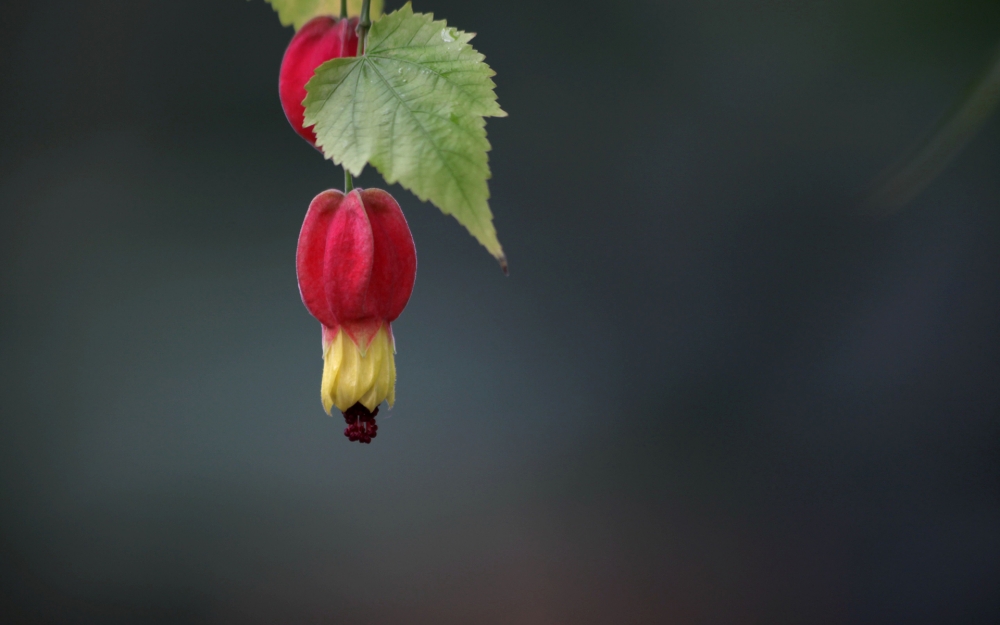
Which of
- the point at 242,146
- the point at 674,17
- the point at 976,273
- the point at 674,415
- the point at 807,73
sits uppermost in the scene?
the point at 674,17

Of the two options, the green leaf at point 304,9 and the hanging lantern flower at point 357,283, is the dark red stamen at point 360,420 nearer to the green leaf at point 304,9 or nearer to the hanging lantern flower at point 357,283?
the hanging lantern flower at point 357,283

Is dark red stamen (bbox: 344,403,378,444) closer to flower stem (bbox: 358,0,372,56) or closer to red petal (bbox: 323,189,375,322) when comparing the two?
red petal (bbox: 323,189,375,322)

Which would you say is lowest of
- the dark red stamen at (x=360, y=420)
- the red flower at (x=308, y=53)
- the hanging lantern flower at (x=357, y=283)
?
the dark red stamen at (x=360, y=420)

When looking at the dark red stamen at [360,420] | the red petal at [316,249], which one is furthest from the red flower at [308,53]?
the dark red stamen at [360,420]

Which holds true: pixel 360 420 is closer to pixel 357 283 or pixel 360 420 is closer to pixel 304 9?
pixel 357 283

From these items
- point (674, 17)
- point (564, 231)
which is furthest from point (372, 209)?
point (674, 17)

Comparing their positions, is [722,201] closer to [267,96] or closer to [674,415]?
[674,415]

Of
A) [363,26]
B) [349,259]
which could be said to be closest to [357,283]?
[349,259]
